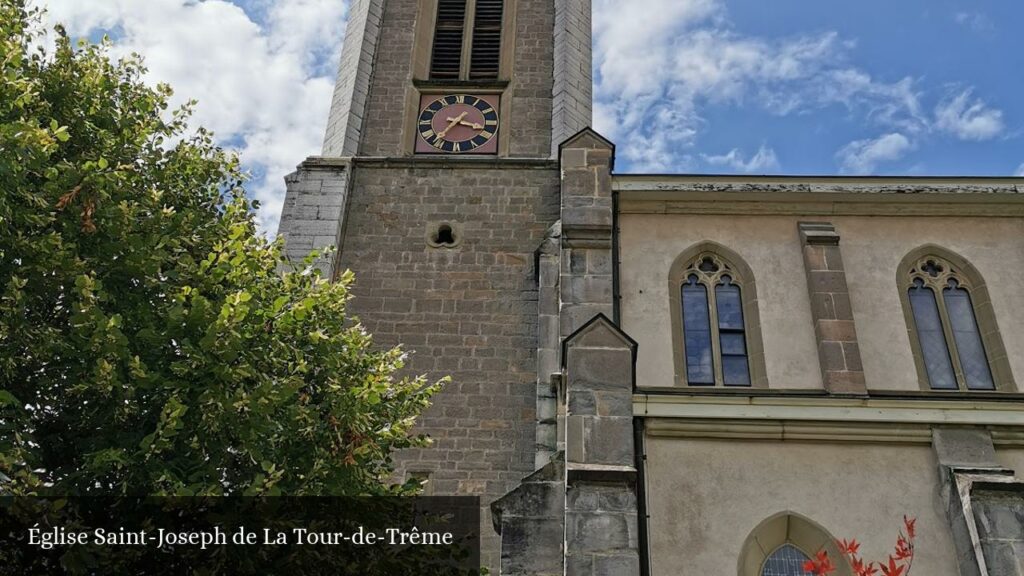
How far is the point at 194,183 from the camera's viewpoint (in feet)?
40.3

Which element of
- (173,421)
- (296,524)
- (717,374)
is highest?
(717,374)

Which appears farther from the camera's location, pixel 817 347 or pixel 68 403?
pixel 817 347

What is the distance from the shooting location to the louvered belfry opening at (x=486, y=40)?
68.2ft

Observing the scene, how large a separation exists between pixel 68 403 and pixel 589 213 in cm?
646

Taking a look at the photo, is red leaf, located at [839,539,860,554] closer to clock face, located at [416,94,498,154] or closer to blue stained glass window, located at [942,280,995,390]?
blue stained glass window, located at [942,280,995,390]

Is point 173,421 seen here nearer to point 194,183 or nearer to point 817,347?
point 194,183

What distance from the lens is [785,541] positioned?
34.9ft

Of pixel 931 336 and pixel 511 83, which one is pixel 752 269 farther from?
pixel 511 83

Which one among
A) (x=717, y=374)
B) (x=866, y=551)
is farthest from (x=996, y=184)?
(x=866, y=551)

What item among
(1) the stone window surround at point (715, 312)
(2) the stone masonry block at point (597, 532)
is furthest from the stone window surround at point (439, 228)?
(2) the stone masonry block at point (597, 532)

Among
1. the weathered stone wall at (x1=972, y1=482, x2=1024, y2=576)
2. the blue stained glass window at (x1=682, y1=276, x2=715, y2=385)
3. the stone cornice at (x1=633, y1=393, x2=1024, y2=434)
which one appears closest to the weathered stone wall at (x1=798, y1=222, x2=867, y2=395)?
the stone cornice at (x1=633, y1=393, x2=1024, y2=434)

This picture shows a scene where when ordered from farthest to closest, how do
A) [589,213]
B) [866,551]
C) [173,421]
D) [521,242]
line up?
[521,242]
[589,213]
[866,551]
[173,421]

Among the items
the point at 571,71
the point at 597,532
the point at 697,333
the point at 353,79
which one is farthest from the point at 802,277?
the point at 353,79

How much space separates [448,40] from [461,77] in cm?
128
